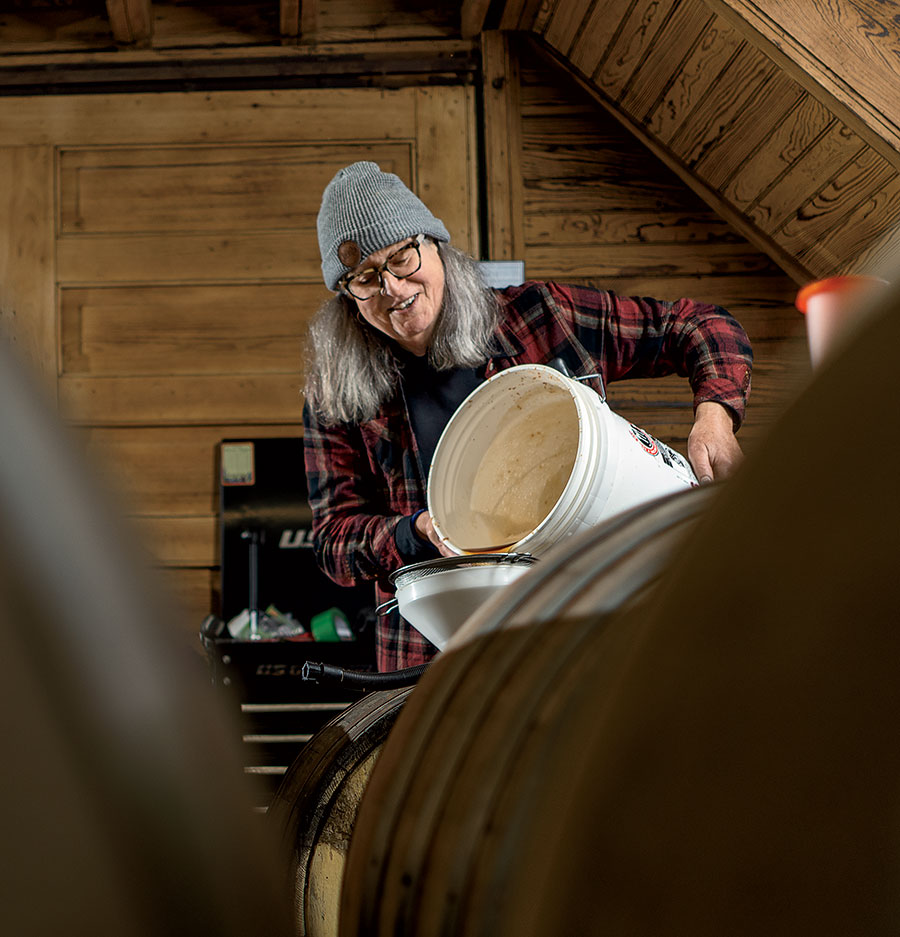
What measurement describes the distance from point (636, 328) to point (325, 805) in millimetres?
1329

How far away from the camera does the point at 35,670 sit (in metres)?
0.18

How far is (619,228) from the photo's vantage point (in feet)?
10.3

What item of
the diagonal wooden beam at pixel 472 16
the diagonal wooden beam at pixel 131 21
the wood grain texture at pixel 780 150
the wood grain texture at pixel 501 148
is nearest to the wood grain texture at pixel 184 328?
the wood grain texture at pixel 501 148

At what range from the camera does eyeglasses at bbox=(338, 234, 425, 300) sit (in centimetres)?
163

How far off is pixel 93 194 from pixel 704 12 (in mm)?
2054

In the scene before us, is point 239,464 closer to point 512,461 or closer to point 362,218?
point 362,218

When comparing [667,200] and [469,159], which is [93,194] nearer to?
[469,159]

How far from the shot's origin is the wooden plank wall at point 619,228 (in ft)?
10.1

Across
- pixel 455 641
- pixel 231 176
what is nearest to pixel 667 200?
pixel 231 176

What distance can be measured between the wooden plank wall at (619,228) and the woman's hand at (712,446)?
5.65ft

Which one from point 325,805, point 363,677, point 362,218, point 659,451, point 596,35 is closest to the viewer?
point 325,805

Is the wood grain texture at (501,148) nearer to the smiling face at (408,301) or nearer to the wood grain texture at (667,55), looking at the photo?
the wood grain texture at (667,55)

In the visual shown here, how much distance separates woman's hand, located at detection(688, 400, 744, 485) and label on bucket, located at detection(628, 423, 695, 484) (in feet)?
0.14

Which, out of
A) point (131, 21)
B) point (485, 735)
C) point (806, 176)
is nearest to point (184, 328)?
point (131, 21)
